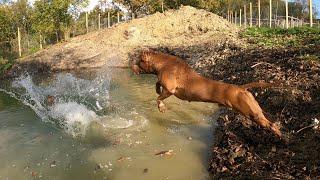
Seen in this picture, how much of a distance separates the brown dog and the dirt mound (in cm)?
2191

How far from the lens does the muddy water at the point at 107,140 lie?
27.6ft

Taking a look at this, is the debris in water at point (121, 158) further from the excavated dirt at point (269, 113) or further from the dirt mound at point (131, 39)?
the dirt mound at point (131, 39)

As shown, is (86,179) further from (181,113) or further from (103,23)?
(103,23)

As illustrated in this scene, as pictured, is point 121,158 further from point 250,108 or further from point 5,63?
point 5,63

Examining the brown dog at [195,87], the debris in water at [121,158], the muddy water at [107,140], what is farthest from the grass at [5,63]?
the brown dog at [195,87]

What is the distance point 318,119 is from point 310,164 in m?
1.75

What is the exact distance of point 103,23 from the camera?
193 feet

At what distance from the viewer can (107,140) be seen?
10141 mm

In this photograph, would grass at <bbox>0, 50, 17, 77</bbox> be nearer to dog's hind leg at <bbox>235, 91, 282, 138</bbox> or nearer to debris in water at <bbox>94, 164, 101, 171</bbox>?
debris in water at <bbox>94, 164, 101, 171</bbox>

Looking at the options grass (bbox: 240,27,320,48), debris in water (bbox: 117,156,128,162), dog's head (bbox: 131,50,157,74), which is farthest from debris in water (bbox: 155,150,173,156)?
grass (bbox: 240,27,320,48)

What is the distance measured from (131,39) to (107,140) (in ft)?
85.5

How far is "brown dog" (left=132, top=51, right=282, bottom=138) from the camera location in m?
7.38

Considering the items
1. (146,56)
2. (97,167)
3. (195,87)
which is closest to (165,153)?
(97,167)

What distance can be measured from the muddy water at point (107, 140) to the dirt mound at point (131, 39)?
17004mm
